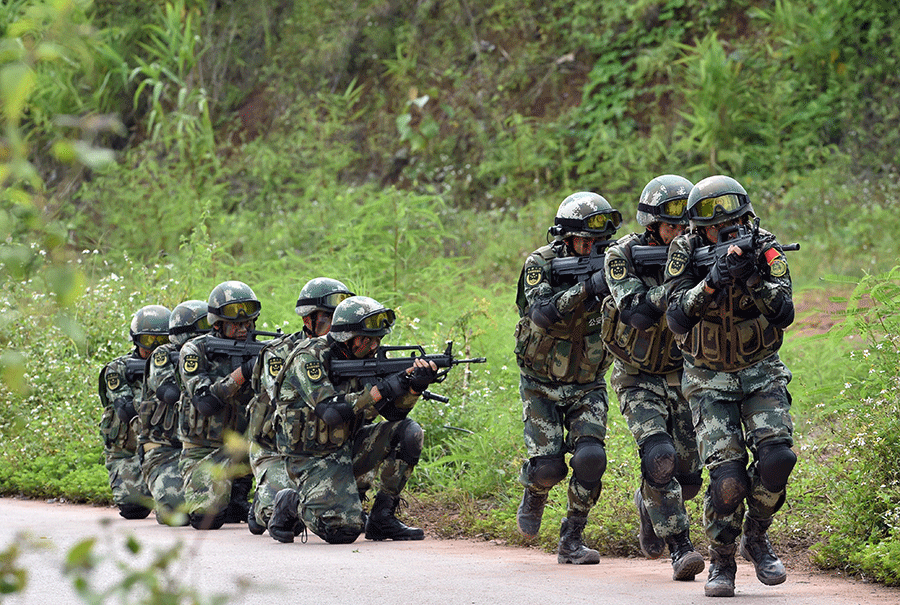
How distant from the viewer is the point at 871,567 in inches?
223

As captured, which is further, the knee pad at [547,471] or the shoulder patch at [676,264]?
the knee pad at [547,471]

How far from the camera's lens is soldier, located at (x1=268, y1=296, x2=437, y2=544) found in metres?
7.82

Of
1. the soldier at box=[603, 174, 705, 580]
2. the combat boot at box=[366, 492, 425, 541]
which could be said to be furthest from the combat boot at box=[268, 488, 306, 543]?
the soldier at box=[603, 174, 705, 580]

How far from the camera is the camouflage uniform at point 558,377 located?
6914mm

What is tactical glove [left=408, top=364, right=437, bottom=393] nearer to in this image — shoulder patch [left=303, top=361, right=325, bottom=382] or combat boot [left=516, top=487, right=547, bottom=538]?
shoulder patch [left=303, top=361, right=325, bottom=382]

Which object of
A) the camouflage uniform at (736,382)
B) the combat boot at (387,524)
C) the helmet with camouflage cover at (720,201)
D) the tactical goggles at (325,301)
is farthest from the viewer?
the tactical goggles at (325,301)

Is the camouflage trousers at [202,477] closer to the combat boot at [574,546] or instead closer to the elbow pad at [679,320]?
the combat boot at [574,546]

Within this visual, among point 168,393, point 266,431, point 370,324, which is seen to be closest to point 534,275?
point 370,324

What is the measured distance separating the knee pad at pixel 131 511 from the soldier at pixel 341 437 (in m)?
1.95

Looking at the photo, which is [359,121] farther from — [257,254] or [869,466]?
[869,466]

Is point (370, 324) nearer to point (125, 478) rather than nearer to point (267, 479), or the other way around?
point (267, 479)

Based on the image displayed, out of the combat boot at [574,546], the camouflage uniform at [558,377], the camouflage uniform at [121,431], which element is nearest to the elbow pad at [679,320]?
the camouflage uniform at [558,377]

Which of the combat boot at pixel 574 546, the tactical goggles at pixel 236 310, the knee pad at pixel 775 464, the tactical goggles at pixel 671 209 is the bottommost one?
the combat boot at pixel 574 546

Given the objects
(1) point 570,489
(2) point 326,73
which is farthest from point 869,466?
(2) point 326,73
